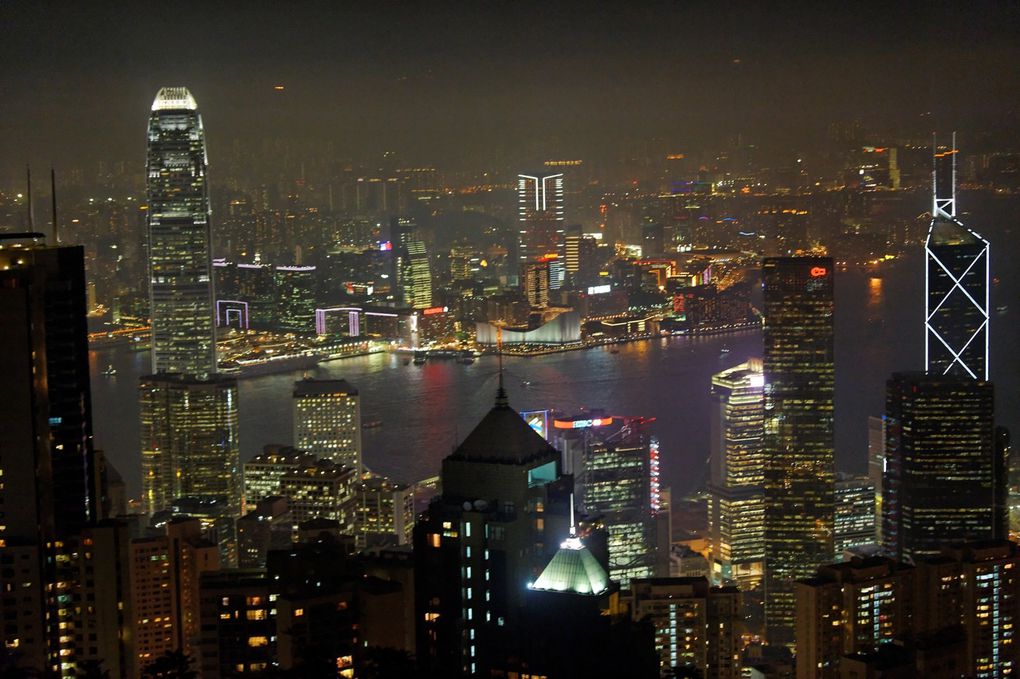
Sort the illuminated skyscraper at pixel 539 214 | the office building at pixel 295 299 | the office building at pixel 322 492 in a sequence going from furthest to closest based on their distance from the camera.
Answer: the office building at pixel 295 299 < the illuminated skyscraper at pixel 539 214 < the office building at pixel 322 492

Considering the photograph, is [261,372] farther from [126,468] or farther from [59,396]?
[59,396]

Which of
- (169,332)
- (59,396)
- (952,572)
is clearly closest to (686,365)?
(169,332)

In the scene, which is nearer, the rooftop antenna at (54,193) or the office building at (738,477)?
the rooftop antenna at (54,193)

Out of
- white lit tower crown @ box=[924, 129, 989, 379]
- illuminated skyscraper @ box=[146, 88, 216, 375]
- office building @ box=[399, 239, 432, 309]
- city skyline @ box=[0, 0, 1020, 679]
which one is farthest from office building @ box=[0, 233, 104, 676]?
office building @ box=[399, 239, 432, 309]

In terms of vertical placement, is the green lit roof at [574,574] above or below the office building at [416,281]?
below

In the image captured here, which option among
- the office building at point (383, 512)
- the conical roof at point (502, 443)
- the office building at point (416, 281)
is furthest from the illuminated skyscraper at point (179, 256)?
the conical roof at point (502, 443)

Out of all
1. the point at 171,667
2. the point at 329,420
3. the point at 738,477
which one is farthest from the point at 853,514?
the point at 171,667

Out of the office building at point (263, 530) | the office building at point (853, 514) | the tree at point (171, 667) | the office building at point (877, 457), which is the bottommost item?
the office building at point (853, 514)

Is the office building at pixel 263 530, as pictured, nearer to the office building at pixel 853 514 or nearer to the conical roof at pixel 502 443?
the conical roof at pixel 502 443
